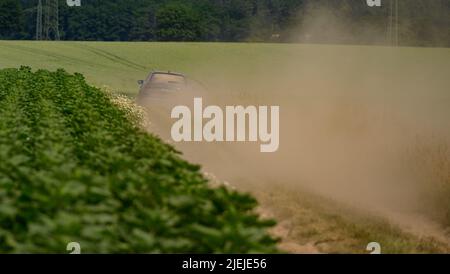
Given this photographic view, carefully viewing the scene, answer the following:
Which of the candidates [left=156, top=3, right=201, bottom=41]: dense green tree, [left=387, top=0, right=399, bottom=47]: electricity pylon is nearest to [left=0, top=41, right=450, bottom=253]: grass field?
[left=387, top=0, right=399, bottom=47]: electricity pylon

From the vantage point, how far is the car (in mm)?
31469

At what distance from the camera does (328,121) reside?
3164 cm

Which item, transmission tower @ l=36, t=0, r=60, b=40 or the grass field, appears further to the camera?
transmission tower @ l=36, t=0, r=60, b=40

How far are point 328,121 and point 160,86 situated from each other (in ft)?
16.9

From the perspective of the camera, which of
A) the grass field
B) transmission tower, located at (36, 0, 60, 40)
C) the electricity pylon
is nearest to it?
the grass field

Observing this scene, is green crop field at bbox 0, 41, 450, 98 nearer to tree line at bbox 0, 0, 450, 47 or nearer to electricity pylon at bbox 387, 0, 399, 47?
electricity pylon at bbox 387, 0, 399, 47

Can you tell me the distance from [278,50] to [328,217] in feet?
194

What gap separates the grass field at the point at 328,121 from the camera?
15.9m

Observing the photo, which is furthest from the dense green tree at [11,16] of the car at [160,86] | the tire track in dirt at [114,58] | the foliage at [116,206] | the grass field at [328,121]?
the foliage at [116,206]

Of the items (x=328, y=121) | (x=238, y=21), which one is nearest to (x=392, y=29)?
(x=238, y=21)

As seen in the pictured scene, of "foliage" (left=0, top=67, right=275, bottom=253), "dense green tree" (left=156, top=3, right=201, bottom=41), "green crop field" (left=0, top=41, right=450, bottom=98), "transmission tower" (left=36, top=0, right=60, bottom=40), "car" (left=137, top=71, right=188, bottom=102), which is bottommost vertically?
"foliage" (left=0, top=67, right=275, bottom=253)

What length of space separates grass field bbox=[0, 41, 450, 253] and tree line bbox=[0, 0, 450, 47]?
17.4 m

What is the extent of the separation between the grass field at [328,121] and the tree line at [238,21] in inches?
684

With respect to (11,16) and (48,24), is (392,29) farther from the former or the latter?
(11,16)
